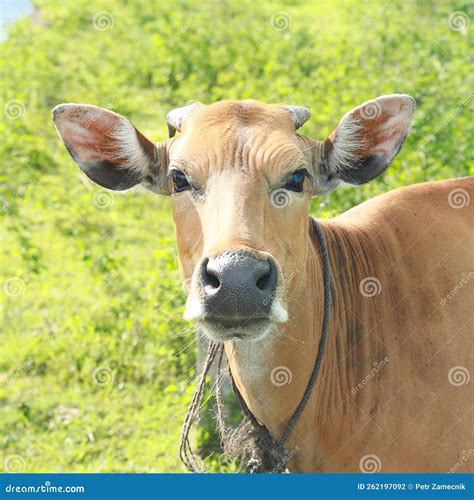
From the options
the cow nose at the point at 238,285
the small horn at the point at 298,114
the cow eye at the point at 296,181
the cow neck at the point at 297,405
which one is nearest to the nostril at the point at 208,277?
the cow nose at the point at 238,285

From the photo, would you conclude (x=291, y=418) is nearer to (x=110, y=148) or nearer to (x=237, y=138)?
(x=237, y=138)

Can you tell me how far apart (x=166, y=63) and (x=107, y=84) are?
913mm

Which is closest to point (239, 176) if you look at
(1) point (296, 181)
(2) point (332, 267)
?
(1) point (296, 181)

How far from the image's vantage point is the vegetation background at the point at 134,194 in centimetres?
746

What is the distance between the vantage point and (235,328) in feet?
13.8

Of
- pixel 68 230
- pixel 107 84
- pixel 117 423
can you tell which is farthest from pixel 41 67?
pixel 117 423

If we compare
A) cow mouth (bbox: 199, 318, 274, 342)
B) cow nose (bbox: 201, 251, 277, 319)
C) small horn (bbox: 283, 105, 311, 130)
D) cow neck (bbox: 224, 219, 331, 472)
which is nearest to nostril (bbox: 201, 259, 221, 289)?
cow nose (bbox: 201, 251, 277, 319)

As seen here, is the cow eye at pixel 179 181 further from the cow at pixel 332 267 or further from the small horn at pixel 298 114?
the small horn at pixel 298 114

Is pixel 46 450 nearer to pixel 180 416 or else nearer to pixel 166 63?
pixel 180 416

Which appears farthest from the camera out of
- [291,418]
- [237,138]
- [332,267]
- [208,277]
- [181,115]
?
[332,267]

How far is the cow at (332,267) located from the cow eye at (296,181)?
0.02m

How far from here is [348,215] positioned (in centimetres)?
591

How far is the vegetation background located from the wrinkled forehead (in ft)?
6.24

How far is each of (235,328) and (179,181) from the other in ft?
3.10
